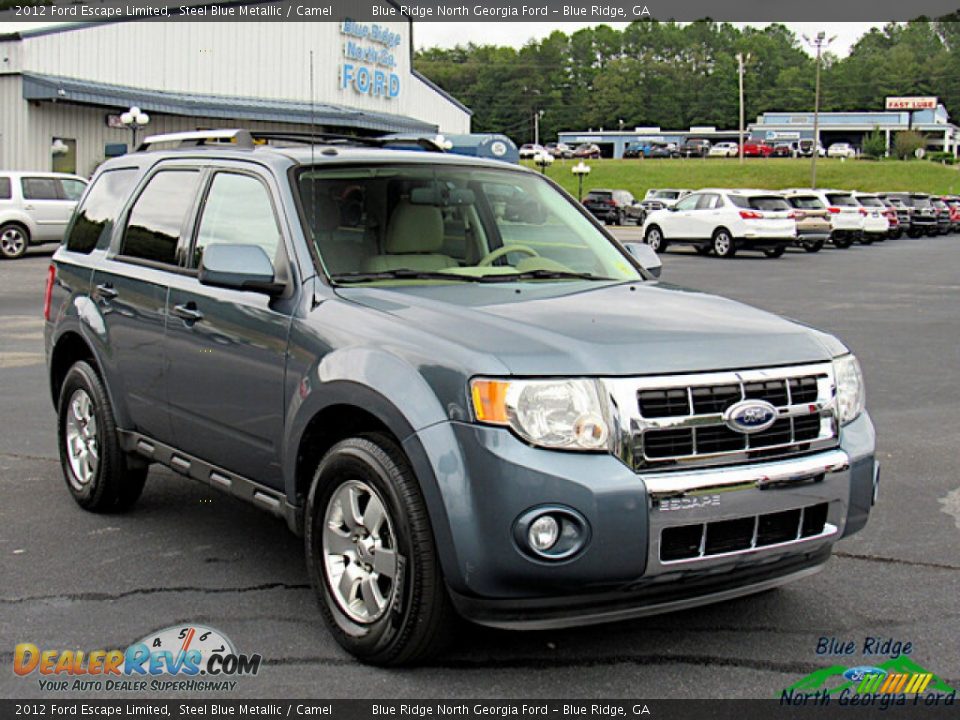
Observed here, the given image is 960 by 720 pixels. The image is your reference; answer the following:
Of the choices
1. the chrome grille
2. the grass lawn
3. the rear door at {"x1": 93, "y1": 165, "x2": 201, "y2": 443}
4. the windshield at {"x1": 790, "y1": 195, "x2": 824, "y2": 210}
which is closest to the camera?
the chrome grille

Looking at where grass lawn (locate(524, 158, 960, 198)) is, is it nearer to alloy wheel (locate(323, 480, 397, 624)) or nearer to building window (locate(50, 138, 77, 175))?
building window (locate(50, 138, 77, 175))

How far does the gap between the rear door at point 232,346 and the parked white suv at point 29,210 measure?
72.5 feet

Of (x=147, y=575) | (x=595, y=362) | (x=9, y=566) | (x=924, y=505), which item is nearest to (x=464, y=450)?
(x=595, y=362)

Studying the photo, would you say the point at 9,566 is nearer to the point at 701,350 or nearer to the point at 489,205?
the point at 489,205

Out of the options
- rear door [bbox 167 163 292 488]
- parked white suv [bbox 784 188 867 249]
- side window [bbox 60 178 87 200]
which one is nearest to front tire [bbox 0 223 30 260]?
side window [bbox 60 178 87 200]

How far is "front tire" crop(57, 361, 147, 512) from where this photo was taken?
19.7ft

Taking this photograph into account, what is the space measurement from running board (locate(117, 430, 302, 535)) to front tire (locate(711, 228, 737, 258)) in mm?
27380

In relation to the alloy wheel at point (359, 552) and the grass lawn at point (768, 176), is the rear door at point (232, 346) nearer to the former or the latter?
the alloy wheel at point (359, 552)

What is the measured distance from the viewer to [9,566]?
5.32 meters

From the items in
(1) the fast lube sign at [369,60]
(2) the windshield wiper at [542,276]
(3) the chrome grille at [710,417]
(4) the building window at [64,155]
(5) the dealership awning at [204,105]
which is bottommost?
(3) the chrome grille at [710,417]

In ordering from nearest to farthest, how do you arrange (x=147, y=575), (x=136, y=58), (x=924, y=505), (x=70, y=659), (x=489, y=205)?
1. (x=70, y=659)
2. (x=147, y=575)
3. (x=489, y=205)
4. (x=924, y=505)
5. (x=136, y=58)

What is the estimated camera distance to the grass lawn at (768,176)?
8500 cm

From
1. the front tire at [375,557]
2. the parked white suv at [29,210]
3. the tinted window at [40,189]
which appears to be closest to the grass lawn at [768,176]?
the tinted window at [40,189]

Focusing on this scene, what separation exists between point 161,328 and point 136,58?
37354 mm
